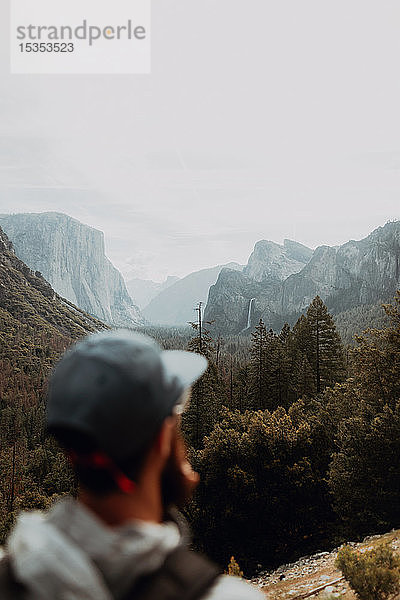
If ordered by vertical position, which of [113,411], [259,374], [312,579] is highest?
[113,411]

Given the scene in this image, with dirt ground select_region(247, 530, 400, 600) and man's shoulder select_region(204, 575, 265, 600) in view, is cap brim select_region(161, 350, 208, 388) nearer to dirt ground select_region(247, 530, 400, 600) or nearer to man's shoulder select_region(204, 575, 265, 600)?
man's shoulder select_region(204, 575, 265, 600)

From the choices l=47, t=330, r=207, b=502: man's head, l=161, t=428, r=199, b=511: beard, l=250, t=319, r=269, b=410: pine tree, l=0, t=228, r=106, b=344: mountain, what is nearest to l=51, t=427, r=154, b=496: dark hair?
l=47, t=330, r=207, b=502: man's head

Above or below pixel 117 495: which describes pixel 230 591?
below

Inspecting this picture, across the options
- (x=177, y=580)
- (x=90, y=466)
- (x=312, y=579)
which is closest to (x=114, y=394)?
(x=90, y=466)

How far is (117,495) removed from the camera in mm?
1332

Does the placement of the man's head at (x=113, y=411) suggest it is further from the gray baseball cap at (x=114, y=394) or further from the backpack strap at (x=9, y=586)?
the backpack strap at (x=9, y=586)

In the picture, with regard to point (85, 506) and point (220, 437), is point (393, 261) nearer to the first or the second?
point (220, 437)

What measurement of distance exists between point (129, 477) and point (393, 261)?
196 meters

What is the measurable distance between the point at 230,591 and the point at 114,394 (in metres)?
0.60

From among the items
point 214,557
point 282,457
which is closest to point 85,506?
point 282,457

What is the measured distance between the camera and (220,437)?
23.2 m

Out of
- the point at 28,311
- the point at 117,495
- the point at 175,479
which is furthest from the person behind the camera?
the point at 28,311

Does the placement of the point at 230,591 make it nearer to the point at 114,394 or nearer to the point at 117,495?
the point at 117,495

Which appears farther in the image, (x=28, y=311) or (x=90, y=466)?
(x=28, y=311)
